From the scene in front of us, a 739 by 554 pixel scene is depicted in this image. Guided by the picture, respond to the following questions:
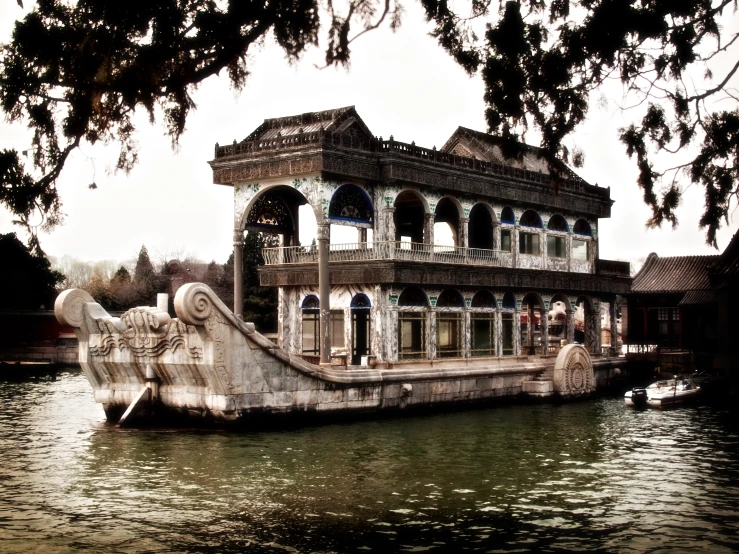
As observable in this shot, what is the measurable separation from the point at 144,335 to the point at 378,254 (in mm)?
6967

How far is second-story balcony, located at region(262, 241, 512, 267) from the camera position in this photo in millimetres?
25000

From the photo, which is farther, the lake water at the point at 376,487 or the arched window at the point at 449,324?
the arched window at the point at 449,324

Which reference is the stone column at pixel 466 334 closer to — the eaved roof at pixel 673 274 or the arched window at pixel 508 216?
the arched window at pixel 508 216

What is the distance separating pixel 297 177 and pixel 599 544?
1490 cm

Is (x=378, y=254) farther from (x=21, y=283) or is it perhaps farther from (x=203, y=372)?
(x=21, y=283)

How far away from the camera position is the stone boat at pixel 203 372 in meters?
19.5

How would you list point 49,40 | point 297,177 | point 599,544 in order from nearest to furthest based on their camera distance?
point 49,40
point 599,544
point 297,177

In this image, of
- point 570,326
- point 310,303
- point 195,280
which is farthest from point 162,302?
point 195,280

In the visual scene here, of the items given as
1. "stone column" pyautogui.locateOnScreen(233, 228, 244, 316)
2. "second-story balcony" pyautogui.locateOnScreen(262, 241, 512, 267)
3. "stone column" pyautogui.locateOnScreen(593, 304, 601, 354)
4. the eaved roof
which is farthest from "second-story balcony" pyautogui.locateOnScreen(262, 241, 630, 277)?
the eaved roof

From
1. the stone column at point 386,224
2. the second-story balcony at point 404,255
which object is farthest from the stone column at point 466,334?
the stone column at point 386,224

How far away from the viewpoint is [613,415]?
2439cm

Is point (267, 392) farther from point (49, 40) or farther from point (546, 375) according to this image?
point (49, 40)

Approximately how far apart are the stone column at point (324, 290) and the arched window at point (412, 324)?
261 centimetres

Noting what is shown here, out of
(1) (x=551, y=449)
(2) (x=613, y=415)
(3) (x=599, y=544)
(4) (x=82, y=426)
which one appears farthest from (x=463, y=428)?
(3) (x=599, y=544)
